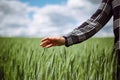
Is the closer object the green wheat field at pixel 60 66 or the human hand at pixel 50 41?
the human hand at pixel 50 41

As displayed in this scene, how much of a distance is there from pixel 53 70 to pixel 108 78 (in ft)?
0.58

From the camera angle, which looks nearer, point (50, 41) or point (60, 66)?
point (50, 41)

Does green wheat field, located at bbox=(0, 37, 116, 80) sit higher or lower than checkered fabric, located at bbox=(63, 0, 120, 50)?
lower

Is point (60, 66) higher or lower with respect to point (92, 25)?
lower

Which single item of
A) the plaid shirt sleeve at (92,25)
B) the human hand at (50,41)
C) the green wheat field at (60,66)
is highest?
the plaid shirt sleeve at (92,25)

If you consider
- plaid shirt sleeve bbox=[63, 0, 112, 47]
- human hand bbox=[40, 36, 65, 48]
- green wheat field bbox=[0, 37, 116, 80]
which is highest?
plaid shirt sleeve bbox=[63, 0, 112, 47]

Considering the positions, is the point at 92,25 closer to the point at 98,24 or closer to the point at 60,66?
the point at 98,24

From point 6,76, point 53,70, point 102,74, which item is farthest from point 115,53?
point 6,76

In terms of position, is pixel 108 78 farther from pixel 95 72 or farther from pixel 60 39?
pixel 60 39

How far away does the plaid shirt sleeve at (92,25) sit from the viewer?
1.11 m

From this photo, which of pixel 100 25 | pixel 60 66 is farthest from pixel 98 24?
pixel 60 66

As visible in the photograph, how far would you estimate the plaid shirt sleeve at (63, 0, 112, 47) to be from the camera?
1.11m

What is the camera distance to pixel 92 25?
3.74ft

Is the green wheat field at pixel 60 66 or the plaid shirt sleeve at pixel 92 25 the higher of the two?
the plaid shirt sleeve at pixel 92 25
